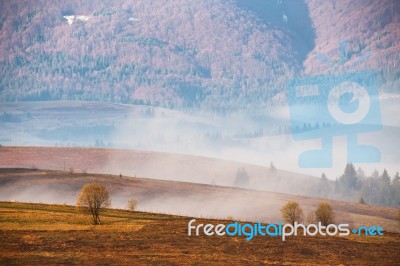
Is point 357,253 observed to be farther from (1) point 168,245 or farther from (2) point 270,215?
(2) point 270,215

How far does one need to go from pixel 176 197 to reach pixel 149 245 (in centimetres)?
8899

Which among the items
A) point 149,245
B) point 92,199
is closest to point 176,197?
point 92,199

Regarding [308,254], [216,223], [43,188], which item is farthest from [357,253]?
[43,188]

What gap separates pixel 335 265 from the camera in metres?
75.2

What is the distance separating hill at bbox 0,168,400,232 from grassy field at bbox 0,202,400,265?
50689 mm

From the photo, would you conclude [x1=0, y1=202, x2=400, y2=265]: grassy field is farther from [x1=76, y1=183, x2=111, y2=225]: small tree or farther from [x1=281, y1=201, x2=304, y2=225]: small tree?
[x1=281, y1=201, x2=304, y2=225]: small tree

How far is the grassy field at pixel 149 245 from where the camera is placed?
7138 cm

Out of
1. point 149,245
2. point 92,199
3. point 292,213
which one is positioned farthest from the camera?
point 292,213

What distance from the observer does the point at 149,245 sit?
78.3 meters

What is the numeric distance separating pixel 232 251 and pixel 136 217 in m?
26.7

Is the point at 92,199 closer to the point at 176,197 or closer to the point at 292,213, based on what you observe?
the point at 292,213

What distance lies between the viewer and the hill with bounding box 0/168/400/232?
148m

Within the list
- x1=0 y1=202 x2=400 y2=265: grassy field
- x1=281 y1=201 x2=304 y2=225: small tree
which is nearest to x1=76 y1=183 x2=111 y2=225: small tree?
x1=0 y1=202 x2=400 y2=265: grassy field

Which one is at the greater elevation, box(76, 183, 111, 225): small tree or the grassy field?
box(76, 183, 111, 225): small tree
